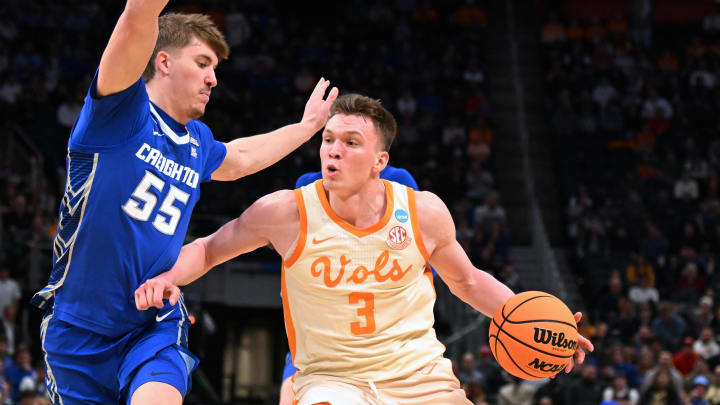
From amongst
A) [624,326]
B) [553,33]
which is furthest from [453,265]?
[553,33]

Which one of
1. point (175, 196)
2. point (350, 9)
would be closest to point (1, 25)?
point (350, 9)

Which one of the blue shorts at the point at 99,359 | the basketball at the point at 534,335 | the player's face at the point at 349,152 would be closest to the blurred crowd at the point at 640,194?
the basketball at the point at 534,335

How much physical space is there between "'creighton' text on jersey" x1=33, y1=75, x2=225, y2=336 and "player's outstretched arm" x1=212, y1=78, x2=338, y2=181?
0.77 metres

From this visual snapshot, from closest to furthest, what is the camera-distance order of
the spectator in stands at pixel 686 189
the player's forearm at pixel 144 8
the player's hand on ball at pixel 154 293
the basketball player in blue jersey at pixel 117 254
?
the player's forearm at pixel 144 8 < the player's hand on ball at pixel 154 293 < the basketball player in blue jersey at pixel 117 254 < the spectator in stands at pixel 686 189

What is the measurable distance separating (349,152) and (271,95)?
13890 mm

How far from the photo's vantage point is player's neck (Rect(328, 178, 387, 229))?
444 cm

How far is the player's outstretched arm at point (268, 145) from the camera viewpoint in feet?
16.3

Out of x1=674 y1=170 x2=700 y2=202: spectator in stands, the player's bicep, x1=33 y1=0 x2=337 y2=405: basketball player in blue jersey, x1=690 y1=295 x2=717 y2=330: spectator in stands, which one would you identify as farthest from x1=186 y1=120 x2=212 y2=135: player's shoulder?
x1=674 y1=170 x2=700 y2=202: spectator in stands

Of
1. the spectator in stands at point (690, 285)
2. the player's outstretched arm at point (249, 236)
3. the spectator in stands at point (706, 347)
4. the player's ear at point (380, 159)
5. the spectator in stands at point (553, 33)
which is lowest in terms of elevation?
the spectator in stands at point (706, 347)

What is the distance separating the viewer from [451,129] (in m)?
18.4

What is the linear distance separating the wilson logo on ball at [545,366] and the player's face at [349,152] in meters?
1.15

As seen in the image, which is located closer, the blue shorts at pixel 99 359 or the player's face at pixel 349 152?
the blue shorts at pixel 99 359

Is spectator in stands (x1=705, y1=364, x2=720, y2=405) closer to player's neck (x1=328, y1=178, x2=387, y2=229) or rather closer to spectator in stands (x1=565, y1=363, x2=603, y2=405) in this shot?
spectator in stands (x1=565, y1=363, x2=603, y2=405)

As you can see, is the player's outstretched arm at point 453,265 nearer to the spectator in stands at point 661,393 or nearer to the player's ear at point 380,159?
the player's ear at point 380,159
